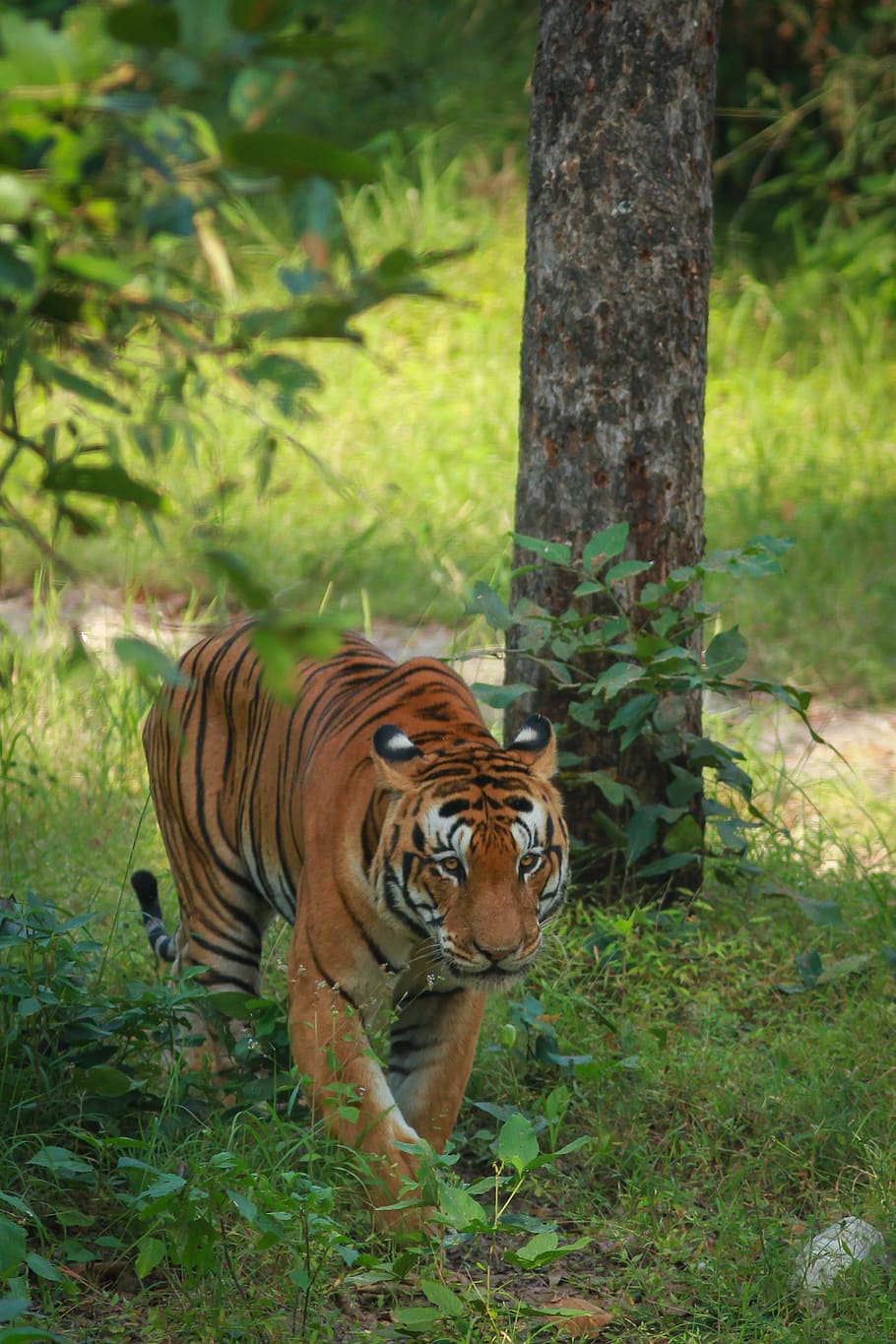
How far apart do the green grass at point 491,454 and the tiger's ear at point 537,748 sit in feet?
6.35

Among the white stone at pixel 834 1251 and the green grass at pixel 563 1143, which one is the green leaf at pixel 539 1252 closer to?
the green grass at pixel 563 1143

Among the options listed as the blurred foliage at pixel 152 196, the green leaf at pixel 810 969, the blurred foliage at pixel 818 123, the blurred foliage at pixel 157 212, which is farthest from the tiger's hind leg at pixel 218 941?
the blurred foliage at pixel 818 123

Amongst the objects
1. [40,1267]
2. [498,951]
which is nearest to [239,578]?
[40,1267]

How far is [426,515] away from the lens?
6785 mm

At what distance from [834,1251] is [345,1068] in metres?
0.84

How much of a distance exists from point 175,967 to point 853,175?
8133 mm

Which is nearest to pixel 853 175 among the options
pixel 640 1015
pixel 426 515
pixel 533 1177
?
pixel 426 515

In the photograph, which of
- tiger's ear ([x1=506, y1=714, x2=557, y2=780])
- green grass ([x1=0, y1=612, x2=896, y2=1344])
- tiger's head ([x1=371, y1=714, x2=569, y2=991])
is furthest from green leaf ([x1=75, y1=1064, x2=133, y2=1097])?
tiger's ear ([x1=506, y1=714, x2=557, y2=780])

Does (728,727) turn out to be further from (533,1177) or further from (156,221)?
(156,221)

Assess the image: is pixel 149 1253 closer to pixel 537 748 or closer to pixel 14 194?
pixel 537 748

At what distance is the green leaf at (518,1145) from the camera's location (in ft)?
7.63

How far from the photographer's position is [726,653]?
351cm

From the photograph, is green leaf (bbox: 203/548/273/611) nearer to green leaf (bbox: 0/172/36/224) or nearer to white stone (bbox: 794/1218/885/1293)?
green leaf (bbox: 0/172/36/224)

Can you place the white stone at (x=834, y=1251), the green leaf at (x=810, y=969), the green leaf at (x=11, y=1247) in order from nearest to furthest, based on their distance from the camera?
the green leaf at (x=11, y=1247), the white stone at (x=834, y=1251), the green leaf at (x=810, y=969)
